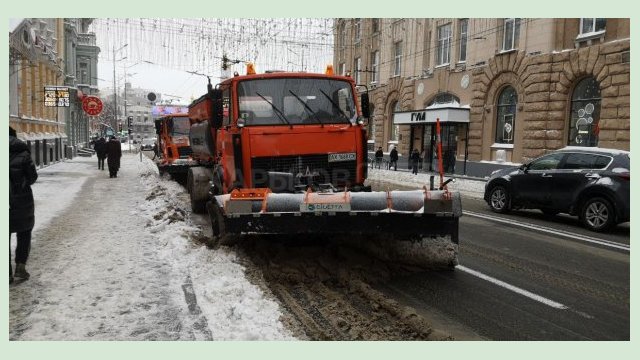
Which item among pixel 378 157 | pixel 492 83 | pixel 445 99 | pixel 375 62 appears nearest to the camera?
pixel 492 83

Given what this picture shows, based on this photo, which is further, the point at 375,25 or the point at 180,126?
the point at 375,25

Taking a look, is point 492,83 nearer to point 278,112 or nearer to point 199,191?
point 199,191

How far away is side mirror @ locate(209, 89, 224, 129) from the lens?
27.0 ft

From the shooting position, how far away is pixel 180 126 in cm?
1992

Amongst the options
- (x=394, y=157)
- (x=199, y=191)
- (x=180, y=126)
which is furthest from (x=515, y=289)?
(x=394, y=157)

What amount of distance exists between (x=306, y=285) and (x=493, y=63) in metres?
21.1

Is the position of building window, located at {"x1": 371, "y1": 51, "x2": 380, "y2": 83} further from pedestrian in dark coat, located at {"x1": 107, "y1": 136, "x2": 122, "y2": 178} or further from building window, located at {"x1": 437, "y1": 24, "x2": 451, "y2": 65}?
pedestrian in dark coat, located at {"x1": 107, "y1": 136, "x2": 122, "y2": 178}

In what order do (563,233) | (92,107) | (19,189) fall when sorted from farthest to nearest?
(92,107)
(563,233)
(19,189)

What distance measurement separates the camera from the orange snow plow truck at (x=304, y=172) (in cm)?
609

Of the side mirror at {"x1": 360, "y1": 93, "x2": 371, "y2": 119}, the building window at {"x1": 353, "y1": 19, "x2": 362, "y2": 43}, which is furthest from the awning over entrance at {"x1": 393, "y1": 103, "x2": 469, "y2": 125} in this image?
the side mirror at {"x1": 360, "y1": 93, "x2": 371, "y2": 119}

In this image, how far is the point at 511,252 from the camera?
26.2ft

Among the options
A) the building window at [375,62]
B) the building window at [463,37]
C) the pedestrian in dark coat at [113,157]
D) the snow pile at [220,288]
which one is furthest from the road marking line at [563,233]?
the building window at [375,62]

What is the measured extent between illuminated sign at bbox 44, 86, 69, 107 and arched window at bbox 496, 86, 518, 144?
19.2m

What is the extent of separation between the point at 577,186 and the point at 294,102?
6.75 m
